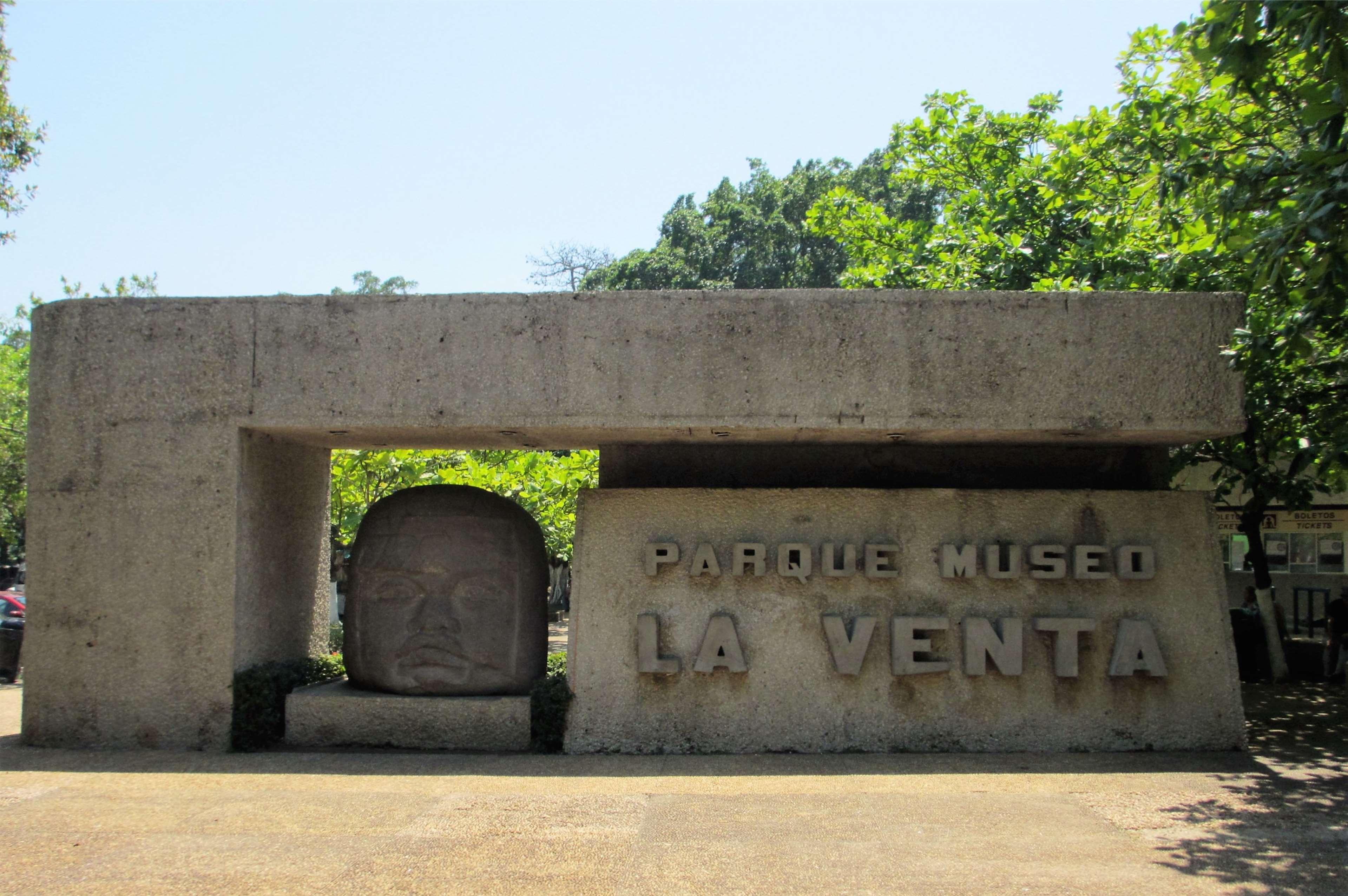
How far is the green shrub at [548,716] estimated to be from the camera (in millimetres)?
8914

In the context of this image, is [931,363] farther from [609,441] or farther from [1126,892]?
[1126,892]

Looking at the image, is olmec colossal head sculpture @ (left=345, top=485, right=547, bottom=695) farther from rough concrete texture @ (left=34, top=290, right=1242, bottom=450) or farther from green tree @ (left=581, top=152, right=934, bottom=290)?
green tree @ (left=581, top=152, right=934, bottom=290)

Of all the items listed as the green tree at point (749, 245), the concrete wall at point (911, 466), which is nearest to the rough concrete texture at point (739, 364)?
the concrete wall at point (911, 466)

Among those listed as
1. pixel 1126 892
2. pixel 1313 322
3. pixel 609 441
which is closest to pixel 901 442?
pixel 609 441

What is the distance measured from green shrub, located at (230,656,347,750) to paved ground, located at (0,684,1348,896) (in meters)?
0.23

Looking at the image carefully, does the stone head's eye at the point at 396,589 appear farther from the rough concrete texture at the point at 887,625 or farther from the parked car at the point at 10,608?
the parked car at the point at 10,608

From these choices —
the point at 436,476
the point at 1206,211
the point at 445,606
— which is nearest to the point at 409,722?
the point at 445,606

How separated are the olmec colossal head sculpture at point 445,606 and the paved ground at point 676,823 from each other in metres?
0.82

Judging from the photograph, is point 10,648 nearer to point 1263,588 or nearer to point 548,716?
point 548,716

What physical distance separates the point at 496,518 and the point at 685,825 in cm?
374

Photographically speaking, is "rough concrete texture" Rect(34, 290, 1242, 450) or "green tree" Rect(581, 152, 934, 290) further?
"green tree" Rect(581, 152, 934, 290)

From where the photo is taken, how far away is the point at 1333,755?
8641 mm

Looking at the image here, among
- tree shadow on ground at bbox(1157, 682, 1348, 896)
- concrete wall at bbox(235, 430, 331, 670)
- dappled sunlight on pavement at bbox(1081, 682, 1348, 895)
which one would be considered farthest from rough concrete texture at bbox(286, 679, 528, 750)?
tree shadow on ground at bbox(1157, 682, 1348, 896)

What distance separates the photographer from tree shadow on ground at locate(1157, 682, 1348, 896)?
18.5 feet
